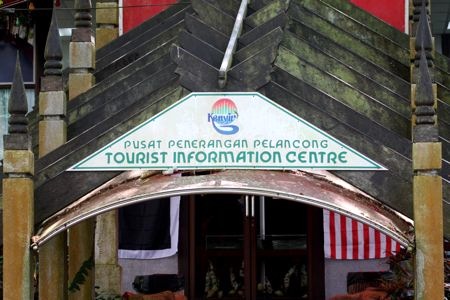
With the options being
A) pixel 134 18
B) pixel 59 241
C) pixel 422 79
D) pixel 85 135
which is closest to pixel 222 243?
pixel 134 18

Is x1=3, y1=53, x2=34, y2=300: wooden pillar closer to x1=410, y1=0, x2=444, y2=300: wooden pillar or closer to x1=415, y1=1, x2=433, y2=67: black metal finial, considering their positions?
x1=410, y1=0, x2=444, y2=300: wooden pillar

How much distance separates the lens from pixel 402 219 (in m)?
9.88

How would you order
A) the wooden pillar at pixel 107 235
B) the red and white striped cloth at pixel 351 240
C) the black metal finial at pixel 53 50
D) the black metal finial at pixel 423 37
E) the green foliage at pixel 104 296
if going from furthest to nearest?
the red and white striped cloth at pixel 351 240 < the wooden pillar at pixel 107 235 < the green foliage at pixel 104 296 < the black metal finial at pixel 53 50 < the black metal finial at pixel 423 37

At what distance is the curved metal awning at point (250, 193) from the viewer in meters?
9.55

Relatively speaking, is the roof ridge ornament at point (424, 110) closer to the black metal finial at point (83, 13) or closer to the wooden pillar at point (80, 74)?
the wooden pillar at point (80, 74)

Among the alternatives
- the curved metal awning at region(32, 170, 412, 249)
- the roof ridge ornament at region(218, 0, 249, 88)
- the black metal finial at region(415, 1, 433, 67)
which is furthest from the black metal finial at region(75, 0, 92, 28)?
the black metal finial at region(415, 1, 433, 67)

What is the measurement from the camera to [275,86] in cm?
1019

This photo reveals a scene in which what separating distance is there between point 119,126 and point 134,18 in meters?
5.65

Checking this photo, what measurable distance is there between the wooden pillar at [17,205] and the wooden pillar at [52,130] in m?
0.90

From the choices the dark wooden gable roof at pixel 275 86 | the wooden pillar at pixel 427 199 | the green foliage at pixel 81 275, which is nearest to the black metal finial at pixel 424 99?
the wooden pillar at pixel 427 199

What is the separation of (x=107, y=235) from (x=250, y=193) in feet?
19.0

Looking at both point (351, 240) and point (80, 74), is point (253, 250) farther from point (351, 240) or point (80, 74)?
point (80, 74)

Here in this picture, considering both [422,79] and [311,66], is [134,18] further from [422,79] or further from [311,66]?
[422,79]

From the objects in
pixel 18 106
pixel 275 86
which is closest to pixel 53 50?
pixel 18 106
